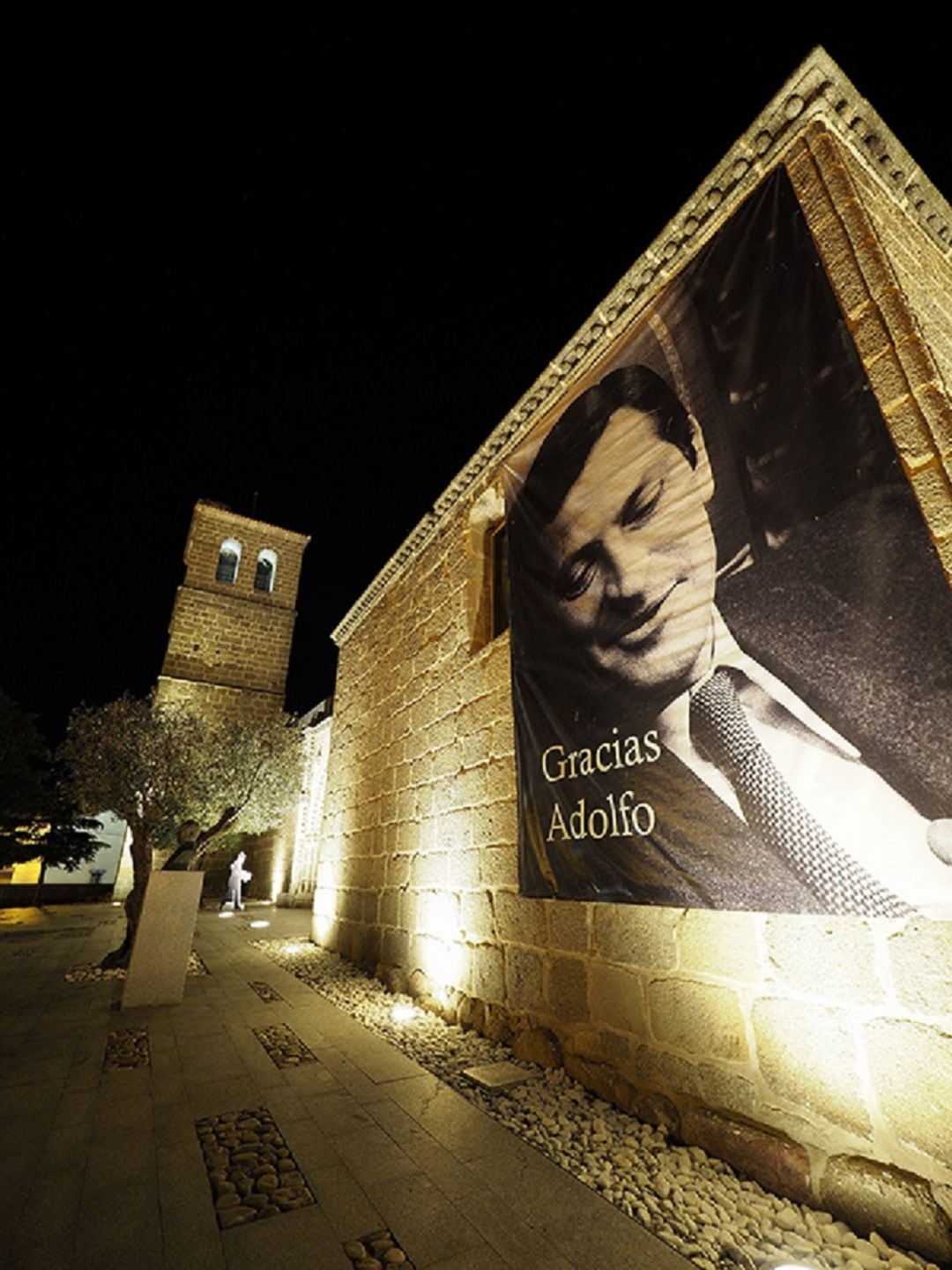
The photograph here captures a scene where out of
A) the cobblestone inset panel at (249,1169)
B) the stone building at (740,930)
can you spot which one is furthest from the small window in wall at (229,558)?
the cobblestone inset panel at (249,1169)

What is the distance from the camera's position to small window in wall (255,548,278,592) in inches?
A: 689

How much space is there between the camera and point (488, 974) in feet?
11.7

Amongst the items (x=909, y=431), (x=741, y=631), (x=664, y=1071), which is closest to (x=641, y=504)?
(x=741, y=631)

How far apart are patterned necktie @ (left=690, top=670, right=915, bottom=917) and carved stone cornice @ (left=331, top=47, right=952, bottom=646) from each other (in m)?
2.51

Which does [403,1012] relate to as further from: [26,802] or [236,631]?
[236,631]

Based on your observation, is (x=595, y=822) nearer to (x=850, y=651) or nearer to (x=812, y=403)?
(x=850, y=651)

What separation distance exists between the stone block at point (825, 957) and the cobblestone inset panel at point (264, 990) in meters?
4.12

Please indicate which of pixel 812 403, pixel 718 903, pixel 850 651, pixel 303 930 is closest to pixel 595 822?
pixel 718 903

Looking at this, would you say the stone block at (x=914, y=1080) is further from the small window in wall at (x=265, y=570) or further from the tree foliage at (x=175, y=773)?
the small window in wall at (x=265, y=570)

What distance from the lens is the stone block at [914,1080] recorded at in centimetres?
157

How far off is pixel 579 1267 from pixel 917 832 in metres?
1.56

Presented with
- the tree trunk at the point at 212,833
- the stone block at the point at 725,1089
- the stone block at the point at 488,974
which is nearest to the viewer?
the stone block at the point at 725,1089

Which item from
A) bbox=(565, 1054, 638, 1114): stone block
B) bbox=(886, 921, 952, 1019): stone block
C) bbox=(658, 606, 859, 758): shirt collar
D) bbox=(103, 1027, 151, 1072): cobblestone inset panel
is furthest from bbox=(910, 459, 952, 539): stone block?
bbox=(103, 1027, 151, 1072): cobblestone inset panel

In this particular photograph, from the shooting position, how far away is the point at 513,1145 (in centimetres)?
215
